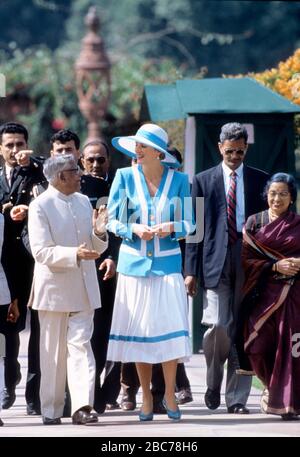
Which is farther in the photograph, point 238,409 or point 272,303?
point 238,409

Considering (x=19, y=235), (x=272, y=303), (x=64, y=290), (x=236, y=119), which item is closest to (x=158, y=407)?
(x=272, y=303)

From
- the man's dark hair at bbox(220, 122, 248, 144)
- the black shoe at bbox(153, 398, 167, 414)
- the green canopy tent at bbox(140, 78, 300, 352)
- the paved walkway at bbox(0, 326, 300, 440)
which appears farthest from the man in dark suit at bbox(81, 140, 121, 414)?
the green canopy tent at bbox(140, 78, 300, 352)

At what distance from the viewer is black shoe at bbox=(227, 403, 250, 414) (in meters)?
11.9

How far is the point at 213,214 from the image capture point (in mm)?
12180

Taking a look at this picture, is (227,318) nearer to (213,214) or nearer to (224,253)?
(224,253)

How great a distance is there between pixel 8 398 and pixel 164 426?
1.77m

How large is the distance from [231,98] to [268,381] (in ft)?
16.6

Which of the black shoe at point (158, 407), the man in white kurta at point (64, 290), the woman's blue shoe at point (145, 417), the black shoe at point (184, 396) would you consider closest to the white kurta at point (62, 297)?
the man in white kurta at point (64, 290)

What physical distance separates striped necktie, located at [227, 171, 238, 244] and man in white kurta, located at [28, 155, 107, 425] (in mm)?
1204

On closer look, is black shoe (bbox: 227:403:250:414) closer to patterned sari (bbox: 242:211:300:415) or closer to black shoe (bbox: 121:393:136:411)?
patterned sari (bbox: 242:211:300:415)

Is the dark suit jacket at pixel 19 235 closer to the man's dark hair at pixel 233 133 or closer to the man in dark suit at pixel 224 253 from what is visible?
the man in dark suit at pixel 224 253

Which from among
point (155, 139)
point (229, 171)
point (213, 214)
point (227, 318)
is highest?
point (155, 139)

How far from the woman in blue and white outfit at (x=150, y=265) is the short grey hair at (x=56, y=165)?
0.42 m

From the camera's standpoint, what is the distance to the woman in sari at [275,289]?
38.2 ft
